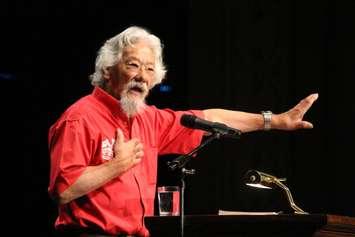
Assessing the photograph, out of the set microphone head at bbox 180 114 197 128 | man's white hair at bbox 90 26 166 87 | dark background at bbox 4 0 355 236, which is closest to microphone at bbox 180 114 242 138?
microphone head at bbox 180 114 197 128

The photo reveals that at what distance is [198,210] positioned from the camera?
14.6 feet

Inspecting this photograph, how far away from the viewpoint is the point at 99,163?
2785 mm

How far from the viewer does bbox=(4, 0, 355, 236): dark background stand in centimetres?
→ 410

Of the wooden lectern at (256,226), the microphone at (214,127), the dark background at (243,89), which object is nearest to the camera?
the wooden lectern at (256,226)

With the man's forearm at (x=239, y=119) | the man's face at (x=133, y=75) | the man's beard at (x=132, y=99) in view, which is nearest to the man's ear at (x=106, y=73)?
the man's face at (x=133, y=75)

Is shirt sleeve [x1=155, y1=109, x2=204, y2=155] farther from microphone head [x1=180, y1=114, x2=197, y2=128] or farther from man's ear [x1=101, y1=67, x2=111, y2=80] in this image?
microphone head [x1=180, y1=114, x2=197, y2=128]

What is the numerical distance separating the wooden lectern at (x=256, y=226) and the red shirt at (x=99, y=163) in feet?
1.29

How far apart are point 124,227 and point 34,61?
2.89m

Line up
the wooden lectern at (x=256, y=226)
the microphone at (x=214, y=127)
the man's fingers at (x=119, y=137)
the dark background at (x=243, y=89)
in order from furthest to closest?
1. the dark background at (x=243, y=89)
2. the man's fingers at (x=119, y=137)
3. the microphone at (x=214, y=127)
4. the wooden lectern at (x=256, y=226)

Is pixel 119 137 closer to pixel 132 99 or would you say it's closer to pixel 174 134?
pixel 132 99

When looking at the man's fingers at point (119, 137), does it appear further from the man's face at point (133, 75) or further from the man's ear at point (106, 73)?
the man's ear at point (106, 73)

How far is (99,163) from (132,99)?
0.37 meters

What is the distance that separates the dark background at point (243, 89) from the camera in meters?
4.10

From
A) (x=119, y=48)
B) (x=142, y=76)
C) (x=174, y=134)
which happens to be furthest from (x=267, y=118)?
(x=119, y=48)
